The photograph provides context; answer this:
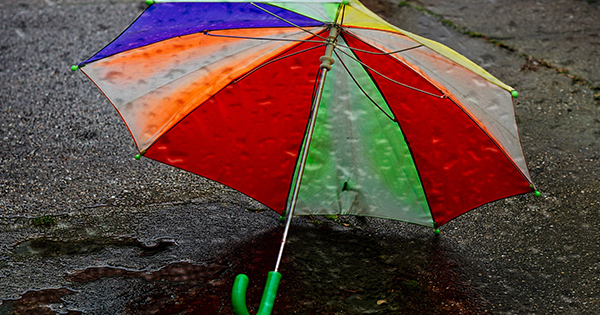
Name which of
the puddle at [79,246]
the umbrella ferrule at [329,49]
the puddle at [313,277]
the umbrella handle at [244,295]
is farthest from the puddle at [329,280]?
the umbrella ferrule at [329,49]

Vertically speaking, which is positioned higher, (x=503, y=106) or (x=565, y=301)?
(x=503, y=106)

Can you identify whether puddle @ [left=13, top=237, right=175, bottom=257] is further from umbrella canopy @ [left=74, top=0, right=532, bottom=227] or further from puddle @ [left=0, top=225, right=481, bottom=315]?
umbrella canopy @ [left=74, top=0, right=532, bottom=227]

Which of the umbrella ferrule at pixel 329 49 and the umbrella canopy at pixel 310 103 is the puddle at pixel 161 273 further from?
the umbrella ferrule at pixel 329 49

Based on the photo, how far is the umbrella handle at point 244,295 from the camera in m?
1.89

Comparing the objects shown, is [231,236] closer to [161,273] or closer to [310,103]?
[161,273]

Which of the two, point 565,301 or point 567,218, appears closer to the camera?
point 565,301

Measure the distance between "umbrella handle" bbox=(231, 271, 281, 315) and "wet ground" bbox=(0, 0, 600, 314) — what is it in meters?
0.70

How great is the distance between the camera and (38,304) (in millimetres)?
2609

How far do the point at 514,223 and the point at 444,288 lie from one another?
77 cm

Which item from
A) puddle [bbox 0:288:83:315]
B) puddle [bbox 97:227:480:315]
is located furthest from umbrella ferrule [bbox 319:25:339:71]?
puddle [bbox 0:288:83:315]

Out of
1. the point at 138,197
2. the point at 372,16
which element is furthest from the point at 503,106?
the point at 138,197

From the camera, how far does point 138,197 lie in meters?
3.39

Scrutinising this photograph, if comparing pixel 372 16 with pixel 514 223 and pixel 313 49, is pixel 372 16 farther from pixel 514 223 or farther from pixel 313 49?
pixel 514 223

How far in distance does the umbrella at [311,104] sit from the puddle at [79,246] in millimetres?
590
